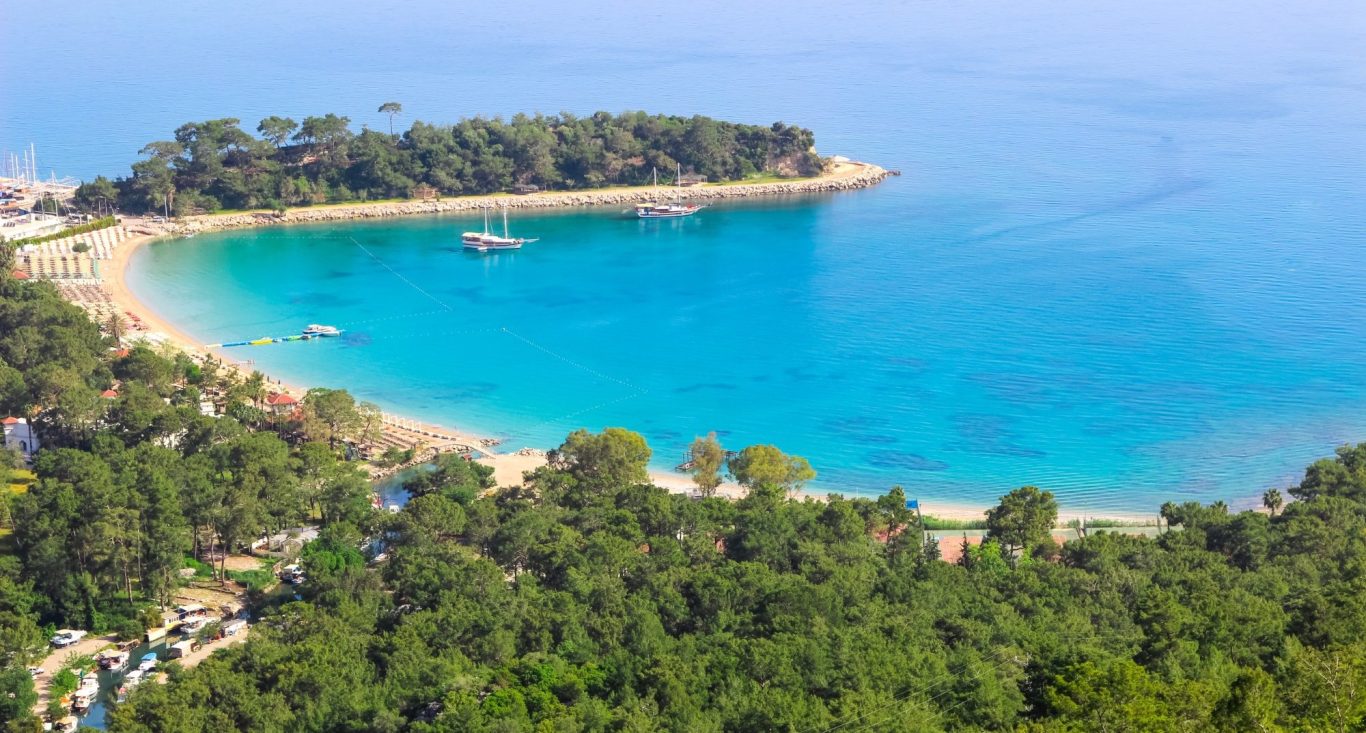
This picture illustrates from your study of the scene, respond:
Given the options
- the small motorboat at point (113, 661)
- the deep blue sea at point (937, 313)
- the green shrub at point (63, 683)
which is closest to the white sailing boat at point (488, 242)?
the deep blue sea at point (937, 313)

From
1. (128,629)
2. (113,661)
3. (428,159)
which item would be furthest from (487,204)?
(113,661)

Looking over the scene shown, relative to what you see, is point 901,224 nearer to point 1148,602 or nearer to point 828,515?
point 828,515

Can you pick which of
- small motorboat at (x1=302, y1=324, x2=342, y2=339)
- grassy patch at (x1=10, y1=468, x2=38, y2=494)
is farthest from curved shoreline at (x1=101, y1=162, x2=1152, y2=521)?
grassy patch at (x1=10, y1=468, x2=38, y2=494)

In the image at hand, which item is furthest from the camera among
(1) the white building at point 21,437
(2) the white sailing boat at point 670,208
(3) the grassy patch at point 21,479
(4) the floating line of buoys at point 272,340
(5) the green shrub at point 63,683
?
(2) the white sailing boat at point 670,208

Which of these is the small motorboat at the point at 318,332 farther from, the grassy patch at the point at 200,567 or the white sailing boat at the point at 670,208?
the white sailing boat at the point at 670,208

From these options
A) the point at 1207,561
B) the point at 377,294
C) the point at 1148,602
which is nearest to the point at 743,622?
the point at 1148,602

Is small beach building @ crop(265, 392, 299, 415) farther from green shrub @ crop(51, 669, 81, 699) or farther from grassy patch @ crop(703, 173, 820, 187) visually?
grassy patch @ crop(703, 173, 820, 187)

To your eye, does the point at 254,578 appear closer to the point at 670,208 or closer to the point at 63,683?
the point at 63,683
